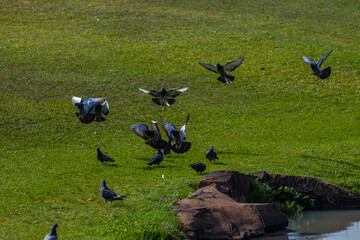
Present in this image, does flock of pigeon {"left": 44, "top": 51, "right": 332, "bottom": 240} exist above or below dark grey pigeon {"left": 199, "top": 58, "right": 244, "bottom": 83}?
below

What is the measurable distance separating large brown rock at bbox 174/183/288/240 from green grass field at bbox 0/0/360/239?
0.51 m

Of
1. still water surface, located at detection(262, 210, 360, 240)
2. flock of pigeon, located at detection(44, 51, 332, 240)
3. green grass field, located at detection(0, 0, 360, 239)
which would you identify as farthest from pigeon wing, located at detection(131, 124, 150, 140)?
still water surface, located at detection(262, 210, 360, 240)

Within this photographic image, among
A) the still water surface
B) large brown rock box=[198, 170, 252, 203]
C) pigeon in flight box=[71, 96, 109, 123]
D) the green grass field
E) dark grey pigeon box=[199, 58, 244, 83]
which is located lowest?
the green grass field

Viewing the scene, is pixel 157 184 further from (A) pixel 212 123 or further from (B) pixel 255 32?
(B) pixel 255 32

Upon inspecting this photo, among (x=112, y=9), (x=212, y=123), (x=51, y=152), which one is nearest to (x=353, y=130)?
(x=212, y=123)

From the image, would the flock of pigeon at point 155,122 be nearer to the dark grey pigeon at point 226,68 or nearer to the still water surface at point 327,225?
the dark grey pigeon at point 226,68

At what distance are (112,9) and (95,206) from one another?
3016 cm

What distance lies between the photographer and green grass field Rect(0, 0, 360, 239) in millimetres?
16297

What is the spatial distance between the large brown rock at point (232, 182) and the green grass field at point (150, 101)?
0.98 m

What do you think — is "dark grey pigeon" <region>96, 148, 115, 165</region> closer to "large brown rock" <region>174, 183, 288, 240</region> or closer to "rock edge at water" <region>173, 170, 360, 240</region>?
"rock edge at water" <region>173, 170, 360, 240</region>

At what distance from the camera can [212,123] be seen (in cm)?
2716

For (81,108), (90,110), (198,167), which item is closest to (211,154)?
(198,167)

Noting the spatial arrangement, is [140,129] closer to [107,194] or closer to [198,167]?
[198,167]

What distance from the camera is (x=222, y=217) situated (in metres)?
14.3
